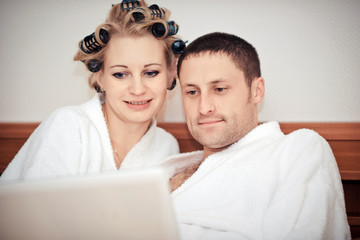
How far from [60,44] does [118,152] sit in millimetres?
780

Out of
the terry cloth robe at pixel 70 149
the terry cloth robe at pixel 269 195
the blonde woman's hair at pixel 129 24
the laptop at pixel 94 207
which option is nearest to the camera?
the laptop at pixel 94 207

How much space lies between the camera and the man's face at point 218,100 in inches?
40.8

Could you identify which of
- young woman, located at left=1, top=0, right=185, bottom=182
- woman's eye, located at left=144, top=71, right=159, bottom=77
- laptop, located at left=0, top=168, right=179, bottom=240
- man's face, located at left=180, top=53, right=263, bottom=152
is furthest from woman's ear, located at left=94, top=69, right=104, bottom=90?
laptop, located at left=0, top=168, right=179, bottom=240

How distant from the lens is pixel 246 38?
138 cm

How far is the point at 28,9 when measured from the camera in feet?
5.19

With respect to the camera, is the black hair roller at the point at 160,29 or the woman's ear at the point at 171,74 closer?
the black hair roller at the point at 160,29

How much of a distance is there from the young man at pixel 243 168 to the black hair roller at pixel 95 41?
0.34m

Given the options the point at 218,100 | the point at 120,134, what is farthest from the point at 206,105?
the point at 120,134

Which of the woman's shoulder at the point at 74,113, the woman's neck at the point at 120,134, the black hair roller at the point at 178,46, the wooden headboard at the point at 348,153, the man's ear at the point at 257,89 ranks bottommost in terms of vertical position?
the wooden headboard at the point at 348,153

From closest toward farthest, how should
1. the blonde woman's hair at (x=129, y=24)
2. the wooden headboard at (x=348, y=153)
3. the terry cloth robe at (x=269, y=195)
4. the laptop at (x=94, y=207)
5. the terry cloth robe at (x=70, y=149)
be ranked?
the laptop at (x=94, y=207) → the terry cloth robe at (x=269, y=195) → the terry cloth robe at (x=70, y=149) → the blonde woman's hair at (x=129, y=24) → the wooden headboard at (x=348, y=153)

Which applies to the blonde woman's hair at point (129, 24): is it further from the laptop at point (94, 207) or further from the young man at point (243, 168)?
the laptop at point (94, 207)

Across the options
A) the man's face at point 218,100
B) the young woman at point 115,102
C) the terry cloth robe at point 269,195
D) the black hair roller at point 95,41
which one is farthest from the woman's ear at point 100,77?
the terry cloth robe at point 269,195

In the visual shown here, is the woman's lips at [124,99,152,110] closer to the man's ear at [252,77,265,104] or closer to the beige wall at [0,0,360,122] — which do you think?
the beige wall at [0,0,360,122]

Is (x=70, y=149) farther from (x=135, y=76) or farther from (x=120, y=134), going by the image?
(x=135, y=76)
